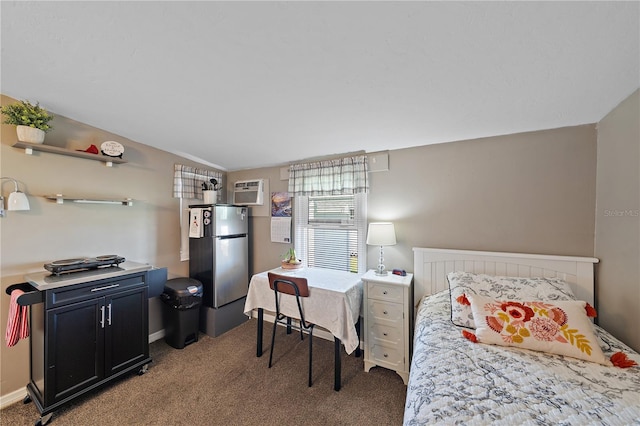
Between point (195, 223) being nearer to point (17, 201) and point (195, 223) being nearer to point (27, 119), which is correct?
point (17, 201)

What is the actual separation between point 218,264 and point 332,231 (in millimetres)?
1489

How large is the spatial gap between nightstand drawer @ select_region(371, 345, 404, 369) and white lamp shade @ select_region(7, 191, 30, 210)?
315 centimetres

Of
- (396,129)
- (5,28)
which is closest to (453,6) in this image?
(396,129)

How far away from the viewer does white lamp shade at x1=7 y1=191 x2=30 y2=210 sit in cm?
182

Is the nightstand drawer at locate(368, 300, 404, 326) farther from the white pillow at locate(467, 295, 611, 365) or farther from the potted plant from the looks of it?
the potted plant

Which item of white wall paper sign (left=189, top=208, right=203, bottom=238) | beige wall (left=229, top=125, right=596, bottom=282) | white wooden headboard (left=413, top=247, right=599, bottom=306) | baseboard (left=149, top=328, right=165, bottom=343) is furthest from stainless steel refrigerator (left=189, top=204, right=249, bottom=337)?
white wooden headboard (left=413, top=247, right=599, bottom=306)

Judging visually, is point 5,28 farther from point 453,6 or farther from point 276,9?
point 453,6

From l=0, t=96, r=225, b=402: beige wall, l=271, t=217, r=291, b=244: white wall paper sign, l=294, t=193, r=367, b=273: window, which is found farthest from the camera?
l=271, t=217, r=291, b=244: white wall paper sign

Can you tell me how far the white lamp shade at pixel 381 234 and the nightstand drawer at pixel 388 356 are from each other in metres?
0.95

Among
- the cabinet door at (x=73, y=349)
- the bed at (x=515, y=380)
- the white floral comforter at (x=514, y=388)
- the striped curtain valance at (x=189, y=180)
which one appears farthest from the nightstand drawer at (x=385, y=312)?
the striped curtain valance at (x=189, y=180)

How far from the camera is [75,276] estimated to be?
1.89 metres

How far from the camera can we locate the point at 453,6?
986 mm

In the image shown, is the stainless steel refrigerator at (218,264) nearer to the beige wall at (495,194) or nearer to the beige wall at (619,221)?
the beige wall at (495,194)

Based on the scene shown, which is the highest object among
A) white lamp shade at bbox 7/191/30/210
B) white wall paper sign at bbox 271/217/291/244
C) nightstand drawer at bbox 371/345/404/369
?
white lamp shade at bbox 7/191/30/210
